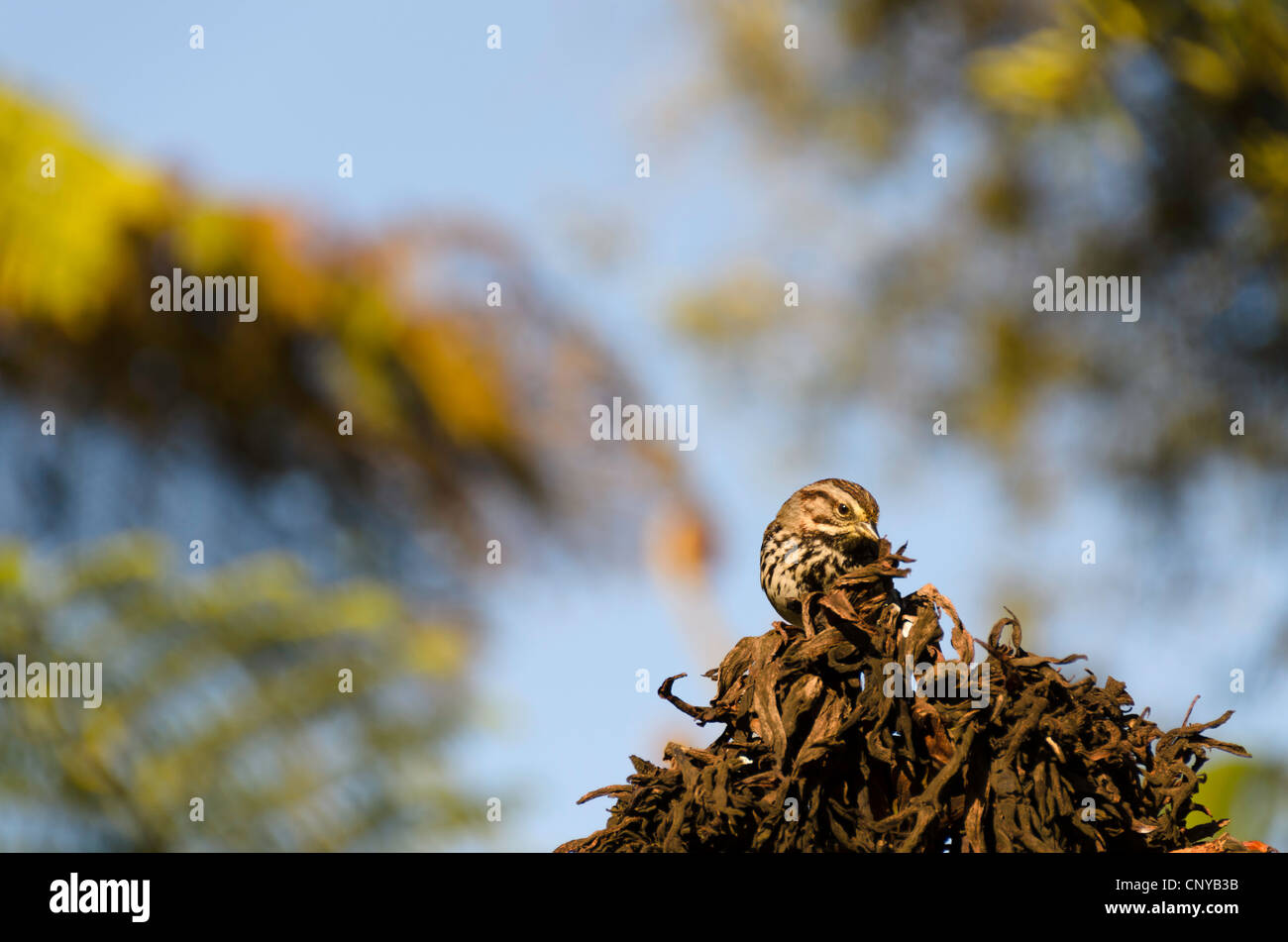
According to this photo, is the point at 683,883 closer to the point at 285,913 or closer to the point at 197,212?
the point at 285,913

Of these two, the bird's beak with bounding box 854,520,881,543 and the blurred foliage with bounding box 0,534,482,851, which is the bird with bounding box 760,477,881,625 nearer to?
the bird's beak with bounding box 854,520,881,543

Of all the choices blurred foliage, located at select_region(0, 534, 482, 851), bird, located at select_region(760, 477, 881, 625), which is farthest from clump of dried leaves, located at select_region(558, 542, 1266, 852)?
blurred foliage, located at select_region(0, 534, 482, 851)

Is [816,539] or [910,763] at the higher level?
[816,539]

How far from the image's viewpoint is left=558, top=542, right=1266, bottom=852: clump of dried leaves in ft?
4.82

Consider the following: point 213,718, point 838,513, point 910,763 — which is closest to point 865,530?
point 838,513

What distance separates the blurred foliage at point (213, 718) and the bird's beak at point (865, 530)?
552 centimetres

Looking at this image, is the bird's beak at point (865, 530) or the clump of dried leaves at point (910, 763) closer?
the clump of dried leaves at point (910, 763)

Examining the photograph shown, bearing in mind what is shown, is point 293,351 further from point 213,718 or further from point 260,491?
point 213,718

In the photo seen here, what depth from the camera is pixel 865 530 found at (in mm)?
2670

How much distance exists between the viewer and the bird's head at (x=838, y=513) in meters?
2.66

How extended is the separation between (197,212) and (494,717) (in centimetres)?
434

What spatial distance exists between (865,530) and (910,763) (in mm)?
1165

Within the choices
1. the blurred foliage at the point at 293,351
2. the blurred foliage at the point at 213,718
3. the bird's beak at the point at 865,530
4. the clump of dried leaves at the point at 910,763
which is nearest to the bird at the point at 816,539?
the bird's beak at the point at 865,530

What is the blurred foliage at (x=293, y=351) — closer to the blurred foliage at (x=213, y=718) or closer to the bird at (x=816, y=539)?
the blurred foliage at (x=213, y=718)
